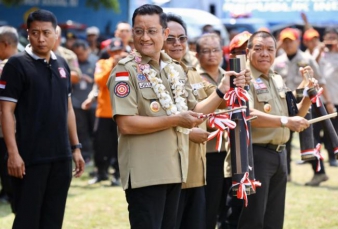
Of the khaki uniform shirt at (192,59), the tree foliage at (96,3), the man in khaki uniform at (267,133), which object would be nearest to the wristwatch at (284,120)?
the man in khaki uniform at (267,133)

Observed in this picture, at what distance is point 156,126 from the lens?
18.1ft

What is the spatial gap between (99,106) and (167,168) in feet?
22.2

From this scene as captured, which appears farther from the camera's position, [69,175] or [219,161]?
[219,161]

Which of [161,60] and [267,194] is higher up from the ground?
[161,60]

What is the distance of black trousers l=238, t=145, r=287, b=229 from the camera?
22.8ft

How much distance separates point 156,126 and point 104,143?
6.84m

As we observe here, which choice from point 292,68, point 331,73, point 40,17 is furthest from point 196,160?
point 331,73

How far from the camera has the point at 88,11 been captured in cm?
2444

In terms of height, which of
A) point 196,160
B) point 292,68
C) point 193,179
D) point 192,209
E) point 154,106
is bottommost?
point 192,209

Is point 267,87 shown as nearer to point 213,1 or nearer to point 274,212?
point 274,212

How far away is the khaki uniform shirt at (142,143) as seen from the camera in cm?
553

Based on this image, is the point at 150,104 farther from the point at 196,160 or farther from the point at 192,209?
the point at 192,209

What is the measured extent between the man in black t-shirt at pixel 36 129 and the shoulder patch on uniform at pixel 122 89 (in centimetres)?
111

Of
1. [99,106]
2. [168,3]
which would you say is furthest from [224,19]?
[99,106]
